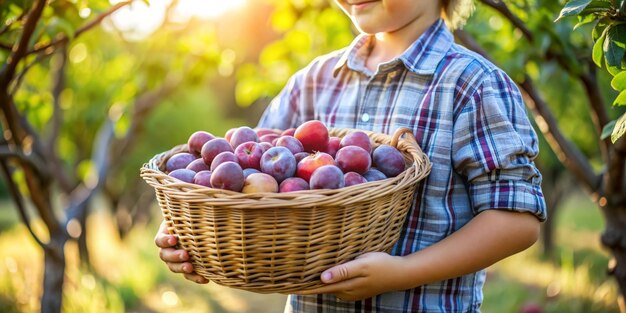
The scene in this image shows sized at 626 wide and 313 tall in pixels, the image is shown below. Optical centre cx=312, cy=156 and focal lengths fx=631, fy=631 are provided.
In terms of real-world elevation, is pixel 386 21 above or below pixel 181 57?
above

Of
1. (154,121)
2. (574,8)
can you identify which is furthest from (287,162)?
(154,121)

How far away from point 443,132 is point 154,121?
24.1 feet

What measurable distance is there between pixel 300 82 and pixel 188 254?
74 centimetres

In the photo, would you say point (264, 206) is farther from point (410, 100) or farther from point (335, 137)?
point (410, 100)

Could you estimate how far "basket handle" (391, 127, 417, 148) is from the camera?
61.0 inches

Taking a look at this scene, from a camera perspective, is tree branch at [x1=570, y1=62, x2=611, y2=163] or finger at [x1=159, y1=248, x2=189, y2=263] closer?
finger at [x1=159, y1=248, x2=189, y2=263]

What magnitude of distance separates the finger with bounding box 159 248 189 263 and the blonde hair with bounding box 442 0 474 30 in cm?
102

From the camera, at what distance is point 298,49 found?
4.11m

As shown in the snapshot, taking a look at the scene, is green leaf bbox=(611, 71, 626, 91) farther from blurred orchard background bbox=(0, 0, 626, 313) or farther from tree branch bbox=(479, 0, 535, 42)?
tree branch bbox=(479, 0, 535, 42)

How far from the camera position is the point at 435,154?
5.25ft

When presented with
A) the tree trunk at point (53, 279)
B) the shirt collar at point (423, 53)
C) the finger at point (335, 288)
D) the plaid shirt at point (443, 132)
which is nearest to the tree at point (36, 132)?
the tree trunk at point (53, 279)

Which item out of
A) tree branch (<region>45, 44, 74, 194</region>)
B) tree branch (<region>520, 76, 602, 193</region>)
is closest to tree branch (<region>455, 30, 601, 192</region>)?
tree branch (<region>520, 76, 602, 193</region>)

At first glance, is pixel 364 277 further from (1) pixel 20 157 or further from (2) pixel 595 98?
(1) pixel 20 157

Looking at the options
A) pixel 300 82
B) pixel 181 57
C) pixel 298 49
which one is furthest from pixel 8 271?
pixel 300 82
